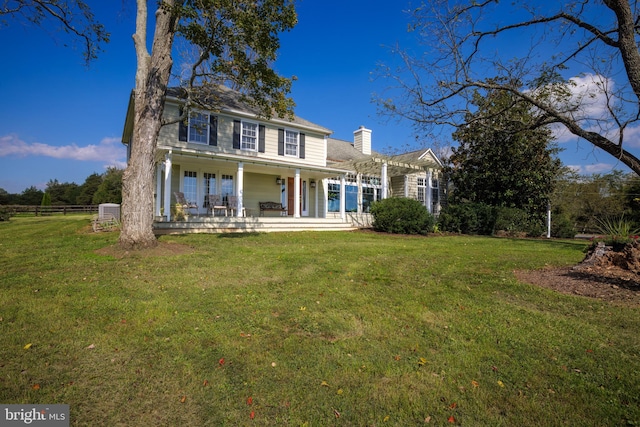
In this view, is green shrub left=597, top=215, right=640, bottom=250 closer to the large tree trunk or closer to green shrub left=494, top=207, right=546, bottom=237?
the large tree trunk

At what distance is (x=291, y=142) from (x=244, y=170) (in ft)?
9.34

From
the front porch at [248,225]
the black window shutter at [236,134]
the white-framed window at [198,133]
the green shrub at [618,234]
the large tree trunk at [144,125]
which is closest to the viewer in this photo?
the green shrub at [618,234]

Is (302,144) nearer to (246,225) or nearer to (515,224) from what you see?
(246,225)

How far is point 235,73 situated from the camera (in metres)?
10.4

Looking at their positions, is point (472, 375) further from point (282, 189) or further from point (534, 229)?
point (534, 229)

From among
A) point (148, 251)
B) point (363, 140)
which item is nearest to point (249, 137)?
point (148, 251)

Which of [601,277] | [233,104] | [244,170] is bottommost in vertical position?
[601,277]

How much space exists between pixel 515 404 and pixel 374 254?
19.4ft

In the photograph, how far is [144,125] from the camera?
8000 millimetres

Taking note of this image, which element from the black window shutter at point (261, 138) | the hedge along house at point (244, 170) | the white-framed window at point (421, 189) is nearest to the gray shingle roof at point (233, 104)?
the hedge along house at point (244, 170)

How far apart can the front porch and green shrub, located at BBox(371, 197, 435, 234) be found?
1921 mm

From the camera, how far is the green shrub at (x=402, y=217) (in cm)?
1463

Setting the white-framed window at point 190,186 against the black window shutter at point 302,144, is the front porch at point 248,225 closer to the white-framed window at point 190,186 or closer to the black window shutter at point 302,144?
the white-framed window at point 190,186
